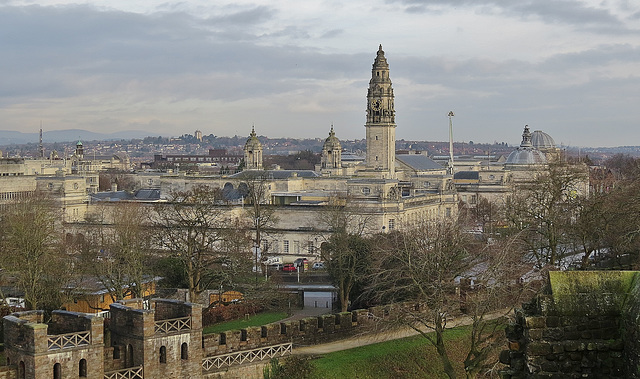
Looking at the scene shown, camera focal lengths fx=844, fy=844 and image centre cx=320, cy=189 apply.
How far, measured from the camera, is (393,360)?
83.9 ft

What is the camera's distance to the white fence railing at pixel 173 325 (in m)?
22.5

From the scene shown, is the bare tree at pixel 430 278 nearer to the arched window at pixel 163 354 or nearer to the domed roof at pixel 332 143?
the arched window at pixel 163 354

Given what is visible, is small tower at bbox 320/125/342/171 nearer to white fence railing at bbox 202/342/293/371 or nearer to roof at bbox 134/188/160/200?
roof at bbox 134/188/160/200

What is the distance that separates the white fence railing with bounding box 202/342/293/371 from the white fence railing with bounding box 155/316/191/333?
52.8 inches

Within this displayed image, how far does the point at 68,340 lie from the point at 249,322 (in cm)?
1217

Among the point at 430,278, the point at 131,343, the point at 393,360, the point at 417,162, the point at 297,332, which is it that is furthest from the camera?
the point at 417,162

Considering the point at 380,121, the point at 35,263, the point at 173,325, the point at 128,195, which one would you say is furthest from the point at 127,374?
the point at 380,121

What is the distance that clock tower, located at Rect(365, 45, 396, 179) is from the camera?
8656 cm

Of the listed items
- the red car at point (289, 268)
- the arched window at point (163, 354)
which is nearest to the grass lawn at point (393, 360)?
the arched window at point (163, 354)

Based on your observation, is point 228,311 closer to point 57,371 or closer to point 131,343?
point 131,343

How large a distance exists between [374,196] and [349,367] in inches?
1893

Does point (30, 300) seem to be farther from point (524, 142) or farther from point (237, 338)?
point (524, 142)

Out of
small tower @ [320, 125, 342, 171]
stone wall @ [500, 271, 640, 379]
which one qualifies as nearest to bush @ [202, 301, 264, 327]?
stone wall @ [500, 271, 640, 379]

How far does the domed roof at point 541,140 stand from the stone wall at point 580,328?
4719 inches
